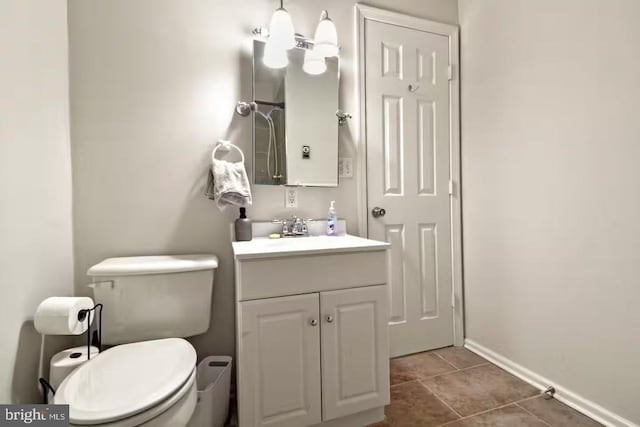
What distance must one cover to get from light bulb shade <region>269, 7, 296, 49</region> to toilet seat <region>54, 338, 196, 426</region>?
1.46 meters

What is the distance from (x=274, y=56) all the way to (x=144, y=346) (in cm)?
145

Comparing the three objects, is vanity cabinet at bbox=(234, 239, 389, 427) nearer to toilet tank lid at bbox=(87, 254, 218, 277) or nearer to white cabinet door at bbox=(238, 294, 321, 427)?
white cabinet door at bbox=(238, 294, 321, 427)

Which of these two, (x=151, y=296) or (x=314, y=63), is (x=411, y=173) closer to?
(x=314, y=63)

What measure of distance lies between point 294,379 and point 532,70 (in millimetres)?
1903

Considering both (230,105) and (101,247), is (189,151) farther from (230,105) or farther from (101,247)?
(101,247)

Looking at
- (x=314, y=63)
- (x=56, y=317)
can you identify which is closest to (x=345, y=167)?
(x=314, y=63)

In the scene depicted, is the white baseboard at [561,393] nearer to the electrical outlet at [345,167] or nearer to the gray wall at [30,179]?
the electrical outlet at [345,167]

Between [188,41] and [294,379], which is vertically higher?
[188,41]

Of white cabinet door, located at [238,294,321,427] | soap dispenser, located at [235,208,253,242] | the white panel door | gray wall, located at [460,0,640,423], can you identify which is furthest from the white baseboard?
soap dispenser, located at [235,208,253,242]

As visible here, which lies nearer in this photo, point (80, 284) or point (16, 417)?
point (16, 417)

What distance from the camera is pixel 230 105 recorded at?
60.6 inches

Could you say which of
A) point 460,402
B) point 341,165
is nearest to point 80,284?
point 341,165

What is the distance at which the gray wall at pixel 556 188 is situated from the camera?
1.19m

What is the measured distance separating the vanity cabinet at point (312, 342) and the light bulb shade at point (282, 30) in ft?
3.61
